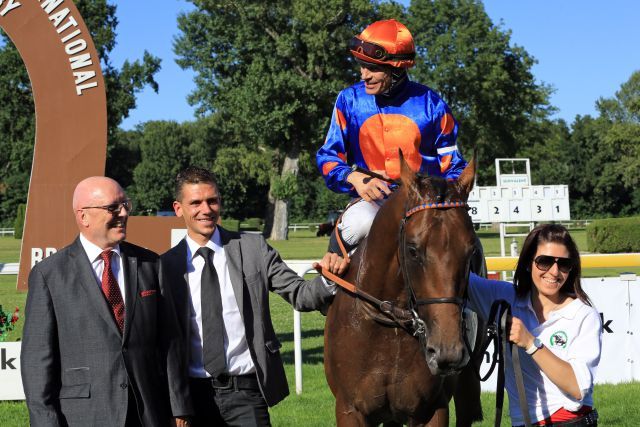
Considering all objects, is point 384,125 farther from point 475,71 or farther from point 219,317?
point 475,71

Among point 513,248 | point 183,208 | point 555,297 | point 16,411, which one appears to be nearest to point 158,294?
point 183,208

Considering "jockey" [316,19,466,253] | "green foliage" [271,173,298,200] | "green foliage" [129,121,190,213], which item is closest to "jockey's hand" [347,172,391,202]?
"jockey" [316,19,466,253]

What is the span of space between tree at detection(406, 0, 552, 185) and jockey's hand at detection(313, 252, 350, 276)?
38684 millimetres

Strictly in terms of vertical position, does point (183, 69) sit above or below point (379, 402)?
above

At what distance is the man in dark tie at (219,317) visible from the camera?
358 centimetres

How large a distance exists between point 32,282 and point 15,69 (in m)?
32.4

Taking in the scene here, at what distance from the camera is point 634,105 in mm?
47625

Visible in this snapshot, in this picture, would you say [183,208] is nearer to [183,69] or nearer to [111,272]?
[111,272]

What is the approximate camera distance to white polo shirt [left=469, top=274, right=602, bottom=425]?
2.98 metres

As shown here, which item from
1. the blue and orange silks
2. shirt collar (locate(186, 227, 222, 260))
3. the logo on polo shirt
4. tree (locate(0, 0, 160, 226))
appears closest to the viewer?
the logo on polo shirt

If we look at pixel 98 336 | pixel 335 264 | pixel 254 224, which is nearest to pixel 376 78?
pixel 335 264

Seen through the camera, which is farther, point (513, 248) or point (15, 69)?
point (15, 69)

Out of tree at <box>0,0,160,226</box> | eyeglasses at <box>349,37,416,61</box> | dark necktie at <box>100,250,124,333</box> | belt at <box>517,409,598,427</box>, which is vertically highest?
tree at <box>0,0,160,226</box>

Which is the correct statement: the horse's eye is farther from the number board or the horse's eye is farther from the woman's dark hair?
the number board
